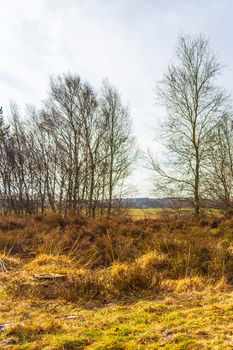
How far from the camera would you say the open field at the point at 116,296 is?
334 centimetres

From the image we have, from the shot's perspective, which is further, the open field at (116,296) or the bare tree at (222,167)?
the bare tree at (222,167)

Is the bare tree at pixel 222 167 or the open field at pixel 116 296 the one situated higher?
the bare tree at pixel 222 167

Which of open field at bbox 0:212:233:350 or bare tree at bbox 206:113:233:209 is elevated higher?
bare tree at bbox 206:113:233:209

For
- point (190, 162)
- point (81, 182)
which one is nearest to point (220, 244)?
point (190, 162)

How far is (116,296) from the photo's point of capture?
5008mm

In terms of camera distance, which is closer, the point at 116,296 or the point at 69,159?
the point at 116,296

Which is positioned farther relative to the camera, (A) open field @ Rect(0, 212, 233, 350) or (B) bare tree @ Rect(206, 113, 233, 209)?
(B) bare tree @ Rect(206, 113, 233, 209)

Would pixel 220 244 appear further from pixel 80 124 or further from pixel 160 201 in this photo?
pixel 80 124

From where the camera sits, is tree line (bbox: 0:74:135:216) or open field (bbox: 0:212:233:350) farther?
tree line (bbox: 0:74:135:216)

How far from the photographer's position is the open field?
334 cm

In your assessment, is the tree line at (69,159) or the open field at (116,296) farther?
the tree line at (69,159)

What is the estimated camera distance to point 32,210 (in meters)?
25.5

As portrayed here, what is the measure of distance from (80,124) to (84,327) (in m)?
21.1

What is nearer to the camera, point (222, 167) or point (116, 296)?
→ point (116, 296)
